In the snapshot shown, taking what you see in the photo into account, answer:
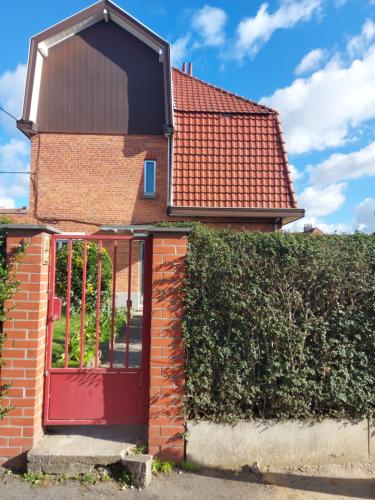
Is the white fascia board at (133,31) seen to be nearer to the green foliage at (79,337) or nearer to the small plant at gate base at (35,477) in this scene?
the green foliage at (79,337)

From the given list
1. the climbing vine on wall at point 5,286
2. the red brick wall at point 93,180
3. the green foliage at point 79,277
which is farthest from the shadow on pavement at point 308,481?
the red brick wall at point 93,180

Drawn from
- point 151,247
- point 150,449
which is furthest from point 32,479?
point 151,247

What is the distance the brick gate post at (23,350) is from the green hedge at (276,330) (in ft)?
4.16

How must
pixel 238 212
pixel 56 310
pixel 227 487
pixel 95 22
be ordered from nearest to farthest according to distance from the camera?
pixel 227 487, pixel 56 310, pixel 238 212, pixel 95 22

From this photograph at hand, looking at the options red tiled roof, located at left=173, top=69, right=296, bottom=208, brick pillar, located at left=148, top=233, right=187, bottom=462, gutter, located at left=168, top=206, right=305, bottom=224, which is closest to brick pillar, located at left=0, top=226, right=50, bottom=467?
brick pillar, located at left=148, top=233, right=187, bottom=462

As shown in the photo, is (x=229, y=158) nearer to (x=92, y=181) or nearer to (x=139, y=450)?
(x=92, y=181)

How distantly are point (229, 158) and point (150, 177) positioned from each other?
2.79 meters

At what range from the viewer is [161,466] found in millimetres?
2826

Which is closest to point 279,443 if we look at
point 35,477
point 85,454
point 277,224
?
point 85,454

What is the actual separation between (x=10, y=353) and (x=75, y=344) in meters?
2.33

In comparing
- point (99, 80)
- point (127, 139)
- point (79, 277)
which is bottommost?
point (79, 277)

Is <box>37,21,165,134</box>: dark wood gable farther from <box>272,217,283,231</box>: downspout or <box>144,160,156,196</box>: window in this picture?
<box>272,217,283,231</box>: downspout

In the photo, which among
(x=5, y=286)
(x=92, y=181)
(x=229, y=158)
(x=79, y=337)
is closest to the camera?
(x=5, y=286)

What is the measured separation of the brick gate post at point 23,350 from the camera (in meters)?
2.82
